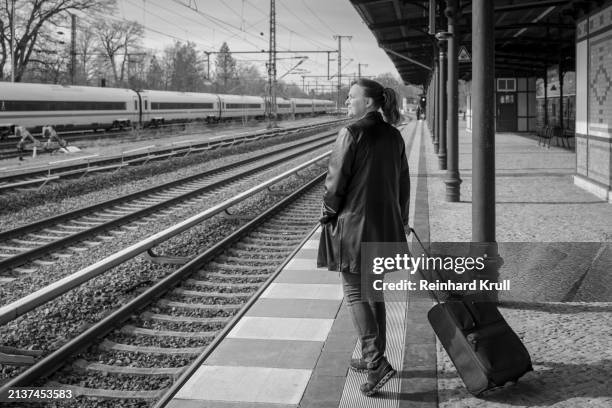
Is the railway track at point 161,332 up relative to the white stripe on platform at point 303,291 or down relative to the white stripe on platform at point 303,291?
down

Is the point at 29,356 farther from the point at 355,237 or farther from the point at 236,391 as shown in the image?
the point at 355,237

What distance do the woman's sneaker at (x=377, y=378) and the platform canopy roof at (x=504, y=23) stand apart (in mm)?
7522

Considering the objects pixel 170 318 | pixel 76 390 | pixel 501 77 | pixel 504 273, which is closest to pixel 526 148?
pixel 501 77

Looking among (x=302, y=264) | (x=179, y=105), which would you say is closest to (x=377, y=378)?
(x=302, y=264)

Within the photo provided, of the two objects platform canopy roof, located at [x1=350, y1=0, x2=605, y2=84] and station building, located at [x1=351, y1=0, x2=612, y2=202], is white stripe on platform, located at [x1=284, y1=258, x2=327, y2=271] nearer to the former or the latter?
station building, located at [x1=351, y1=0, x2=612, y2=202]

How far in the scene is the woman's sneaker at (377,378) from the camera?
3746 millimetres

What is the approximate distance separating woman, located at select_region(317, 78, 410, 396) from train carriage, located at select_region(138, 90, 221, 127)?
3848 centimetres

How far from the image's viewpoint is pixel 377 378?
3.75 metres

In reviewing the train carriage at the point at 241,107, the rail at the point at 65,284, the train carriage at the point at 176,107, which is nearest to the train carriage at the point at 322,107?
the train carriage at the point at 241,107

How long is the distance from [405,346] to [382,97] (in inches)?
70.3

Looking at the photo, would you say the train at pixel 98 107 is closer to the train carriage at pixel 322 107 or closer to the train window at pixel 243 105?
the train window at pixel 243 105

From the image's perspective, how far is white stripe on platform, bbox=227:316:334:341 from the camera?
489 centimetres

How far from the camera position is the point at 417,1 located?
47.3 feet

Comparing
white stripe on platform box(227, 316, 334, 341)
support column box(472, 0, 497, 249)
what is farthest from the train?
support column box(472, 0, 497, 249)
